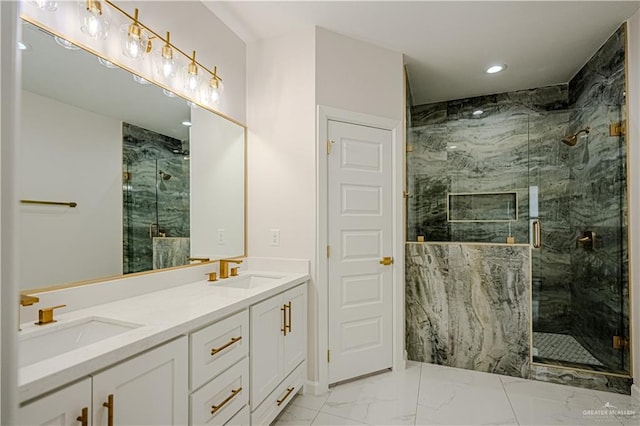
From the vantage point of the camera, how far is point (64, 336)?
3.97 feet

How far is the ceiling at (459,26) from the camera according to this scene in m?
2.16

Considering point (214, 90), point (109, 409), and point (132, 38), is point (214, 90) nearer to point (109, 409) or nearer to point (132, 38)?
point (132, 38)

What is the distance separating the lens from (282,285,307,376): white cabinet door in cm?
202

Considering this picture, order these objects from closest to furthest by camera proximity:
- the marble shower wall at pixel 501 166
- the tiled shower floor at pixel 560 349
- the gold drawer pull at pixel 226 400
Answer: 1. the gold drawer pull at pixel 226 400
2. the tiled shower floor at pixel 560 349
3. the marble shower wall at pixel 501 166

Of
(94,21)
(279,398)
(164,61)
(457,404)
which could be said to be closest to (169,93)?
(164,61)

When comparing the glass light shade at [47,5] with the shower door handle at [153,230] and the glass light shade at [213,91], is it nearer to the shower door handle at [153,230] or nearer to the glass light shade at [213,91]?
the glass light shade at [213,91]

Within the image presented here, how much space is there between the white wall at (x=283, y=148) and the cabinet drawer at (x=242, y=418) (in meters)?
0.79

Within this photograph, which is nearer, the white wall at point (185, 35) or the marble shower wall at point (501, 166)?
the white wall at point (185, 35)

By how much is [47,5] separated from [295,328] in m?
2.06

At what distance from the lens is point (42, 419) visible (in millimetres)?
799

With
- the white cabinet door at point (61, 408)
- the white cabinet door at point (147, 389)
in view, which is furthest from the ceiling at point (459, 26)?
the white cabinet door at point (61, 408)

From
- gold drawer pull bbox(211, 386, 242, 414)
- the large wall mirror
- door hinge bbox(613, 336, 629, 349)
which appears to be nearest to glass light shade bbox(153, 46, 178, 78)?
the large wall mirror

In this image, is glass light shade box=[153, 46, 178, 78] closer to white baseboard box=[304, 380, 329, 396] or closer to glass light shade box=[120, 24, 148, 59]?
glass light shade box=[120, 24, 148, 59]

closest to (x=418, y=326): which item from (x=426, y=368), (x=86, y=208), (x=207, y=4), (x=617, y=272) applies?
(x=426, y=368)
